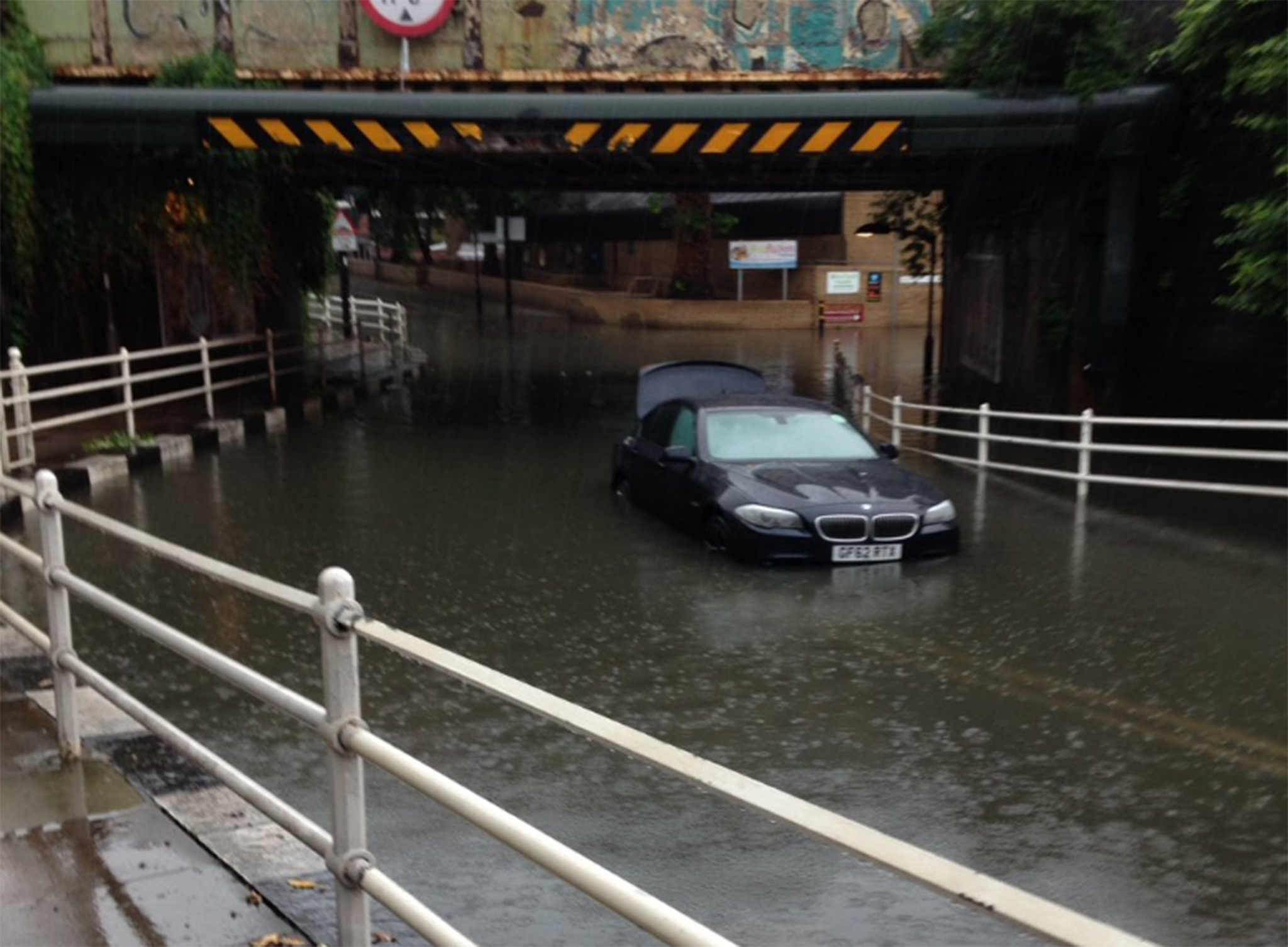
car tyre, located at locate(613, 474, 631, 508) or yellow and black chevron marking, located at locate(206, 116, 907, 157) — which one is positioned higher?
yellow and black chevron marking, located at locate(206, 116, 907, 157)

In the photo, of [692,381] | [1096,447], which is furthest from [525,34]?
[1096,447]

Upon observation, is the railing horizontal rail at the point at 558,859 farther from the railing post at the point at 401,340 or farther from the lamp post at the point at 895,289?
the lamp post at the point at 895,289

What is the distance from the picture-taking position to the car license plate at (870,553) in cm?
1094

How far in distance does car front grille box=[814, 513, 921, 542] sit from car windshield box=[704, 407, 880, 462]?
53.5 inches

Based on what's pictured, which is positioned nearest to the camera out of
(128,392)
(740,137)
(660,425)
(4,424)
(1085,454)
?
(4,424)

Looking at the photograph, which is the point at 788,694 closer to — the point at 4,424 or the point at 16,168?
the point at 4,424

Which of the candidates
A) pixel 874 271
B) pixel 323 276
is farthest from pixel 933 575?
pixel 874 271

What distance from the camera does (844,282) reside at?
48.9 metres

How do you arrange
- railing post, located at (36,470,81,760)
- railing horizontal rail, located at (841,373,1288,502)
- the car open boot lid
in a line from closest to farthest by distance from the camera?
1. railing post, located at (36,470,81,760)
2. railing horizontal rail, located at (841,373,1288,502)
3. the car open boot lid

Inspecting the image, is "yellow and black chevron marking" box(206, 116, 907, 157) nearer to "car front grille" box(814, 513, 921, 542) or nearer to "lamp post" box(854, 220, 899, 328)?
"car front grille" box(814, 513, 921, 542)

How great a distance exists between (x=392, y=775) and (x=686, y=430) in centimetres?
931

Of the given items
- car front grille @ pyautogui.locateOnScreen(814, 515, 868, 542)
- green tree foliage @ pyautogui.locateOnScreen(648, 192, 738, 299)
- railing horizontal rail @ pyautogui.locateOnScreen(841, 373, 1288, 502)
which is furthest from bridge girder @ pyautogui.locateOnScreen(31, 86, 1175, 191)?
green tree foliage @ pyautogui.locateOnScreen(648, 192, 738, 299)

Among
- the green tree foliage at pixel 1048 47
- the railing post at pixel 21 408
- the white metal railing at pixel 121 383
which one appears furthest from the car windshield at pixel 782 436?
the railing post at pixel 21 408

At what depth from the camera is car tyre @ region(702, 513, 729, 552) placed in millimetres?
11242
